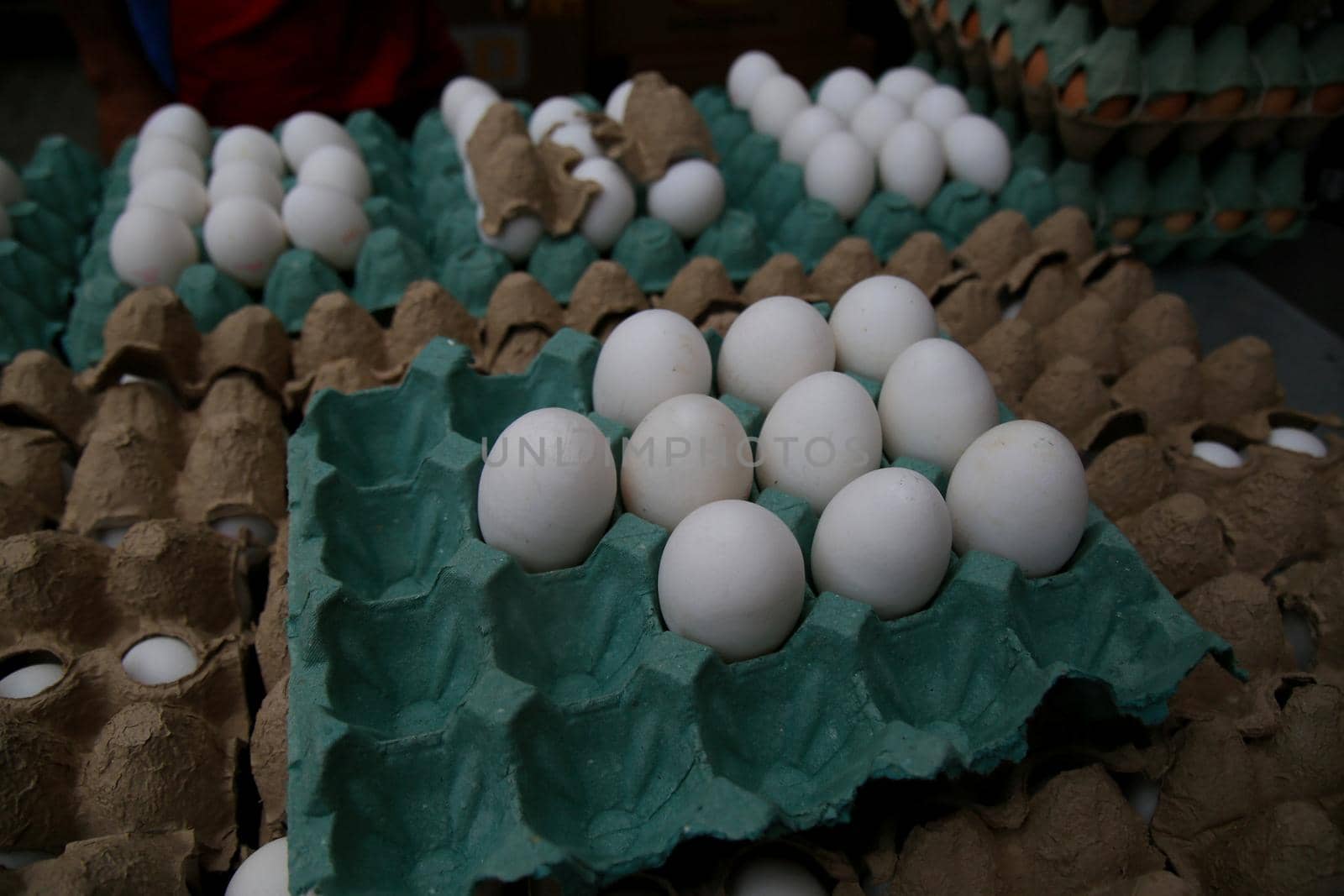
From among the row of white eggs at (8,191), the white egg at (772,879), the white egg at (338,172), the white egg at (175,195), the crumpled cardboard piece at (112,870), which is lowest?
the crumpled cardboard piece at (112,870)

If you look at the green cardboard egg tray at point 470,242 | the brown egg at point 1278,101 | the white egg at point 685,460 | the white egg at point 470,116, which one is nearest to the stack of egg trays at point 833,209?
the green cardboard egg tray at point 470,242

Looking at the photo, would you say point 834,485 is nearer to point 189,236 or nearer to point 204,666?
point 204,666

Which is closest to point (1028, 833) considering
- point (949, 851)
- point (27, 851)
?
point (949, 851)

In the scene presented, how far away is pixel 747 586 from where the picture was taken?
82cm

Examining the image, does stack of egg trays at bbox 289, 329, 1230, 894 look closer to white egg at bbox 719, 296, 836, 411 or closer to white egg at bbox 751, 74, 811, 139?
white egg at bbox 719, 296, 836, 411

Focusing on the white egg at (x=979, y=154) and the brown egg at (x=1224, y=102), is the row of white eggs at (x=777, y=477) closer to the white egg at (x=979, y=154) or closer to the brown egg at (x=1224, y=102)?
the white egg at (x=979, y=154)

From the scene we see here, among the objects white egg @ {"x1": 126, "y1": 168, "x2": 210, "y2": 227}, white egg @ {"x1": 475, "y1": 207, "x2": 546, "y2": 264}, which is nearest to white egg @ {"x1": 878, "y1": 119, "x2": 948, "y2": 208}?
white egg @ {"x1": 475, "y1": 207, "x2": 546, "y2": 264}

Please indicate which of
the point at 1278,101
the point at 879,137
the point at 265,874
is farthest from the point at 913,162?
the point at 265,874

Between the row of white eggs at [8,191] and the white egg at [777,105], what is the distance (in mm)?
1480

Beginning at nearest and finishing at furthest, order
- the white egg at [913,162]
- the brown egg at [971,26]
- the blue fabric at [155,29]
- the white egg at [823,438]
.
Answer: the white egg at [823,438] < the white egg at [913,162] < the brown egg at [971,26] < the blue fabric at [155,29]

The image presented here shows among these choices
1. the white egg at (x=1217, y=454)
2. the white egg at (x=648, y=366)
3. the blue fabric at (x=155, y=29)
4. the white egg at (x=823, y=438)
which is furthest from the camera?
the blue fabric at (x=155, y=29)

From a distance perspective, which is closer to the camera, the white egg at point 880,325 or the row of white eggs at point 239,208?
the white egg at point 880,325

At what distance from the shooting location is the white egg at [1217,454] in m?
1.29

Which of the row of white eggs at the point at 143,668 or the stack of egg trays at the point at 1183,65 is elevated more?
the stack of egg trays at the point at 1183,65
